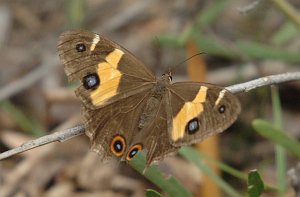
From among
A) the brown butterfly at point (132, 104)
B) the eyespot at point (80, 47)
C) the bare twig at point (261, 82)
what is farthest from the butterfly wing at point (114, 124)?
the bare twig at point (261, 82)

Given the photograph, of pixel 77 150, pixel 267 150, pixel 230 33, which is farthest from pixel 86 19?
pixel 267 150

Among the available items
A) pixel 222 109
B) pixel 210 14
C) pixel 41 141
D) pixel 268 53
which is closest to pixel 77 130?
pixel 41 141

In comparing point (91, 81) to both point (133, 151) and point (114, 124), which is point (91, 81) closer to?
point (114, 124)

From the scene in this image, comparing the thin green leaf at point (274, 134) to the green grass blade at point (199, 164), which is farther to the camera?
the green grass blade at point (199, 164)

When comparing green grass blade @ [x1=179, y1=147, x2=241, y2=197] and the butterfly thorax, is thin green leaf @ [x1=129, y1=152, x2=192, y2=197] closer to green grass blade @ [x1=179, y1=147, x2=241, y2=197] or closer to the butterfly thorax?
the butterfly thorax

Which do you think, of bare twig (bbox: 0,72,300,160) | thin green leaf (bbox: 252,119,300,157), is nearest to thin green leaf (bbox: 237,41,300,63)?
thin green leaf (bbox: 252,119,300,157)

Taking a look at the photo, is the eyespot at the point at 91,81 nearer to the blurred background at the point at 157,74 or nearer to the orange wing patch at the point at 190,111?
the orange wing patch at the point at 190,111
